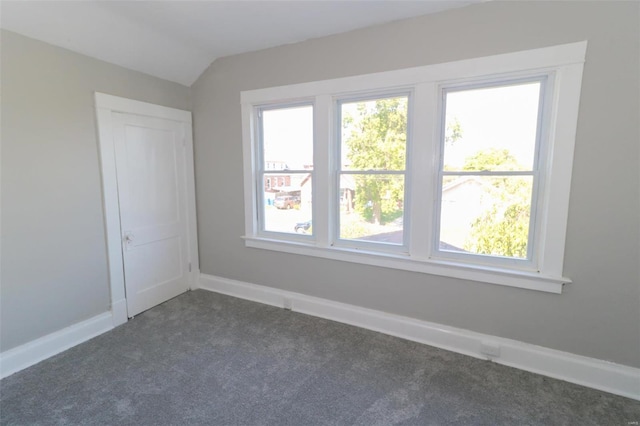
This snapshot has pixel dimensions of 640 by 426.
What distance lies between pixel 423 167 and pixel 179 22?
90.1 inches

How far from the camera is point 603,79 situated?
1809 millimetres

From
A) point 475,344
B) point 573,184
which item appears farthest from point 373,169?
point 475,344

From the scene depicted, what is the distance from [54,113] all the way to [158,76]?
1.05m

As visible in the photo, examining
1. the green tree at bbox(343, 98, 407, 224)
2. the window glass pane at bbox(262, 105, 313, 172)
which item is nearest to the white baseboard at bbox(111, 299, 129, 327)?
the window glass pane at bbox(262, 105, 313, 172)

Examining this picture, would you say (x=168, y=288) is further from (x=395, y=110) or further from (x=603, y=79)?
(x=603, y=79)

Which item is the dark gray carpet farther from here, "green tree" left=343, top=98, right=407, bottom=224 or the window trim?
"green tree" left=343, top=98, right=407, bottom=224

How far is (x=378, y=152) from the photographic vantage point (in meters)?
2.59

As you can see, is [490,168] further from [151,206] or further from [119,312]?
[119,312]

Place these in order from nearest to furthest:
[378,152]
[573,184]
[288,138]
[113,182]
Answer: [573,184], [378,152], [113,182], [288,138]

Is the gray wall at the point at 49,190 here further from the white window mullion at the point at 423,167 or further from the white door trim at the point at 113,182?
the white window mullion at the point at 423,167

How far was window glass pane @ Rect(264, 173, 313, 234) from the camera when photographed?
2.98 m

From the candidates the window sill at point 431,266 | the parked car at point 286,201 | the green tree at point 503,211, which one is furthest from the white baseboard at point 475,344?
the parked car at point 286,201

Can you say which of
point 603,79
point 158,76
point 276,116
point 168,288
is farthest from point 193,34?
point 603,79

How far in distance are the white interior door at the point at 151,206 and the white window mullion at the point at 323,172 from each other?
1.60 meters
